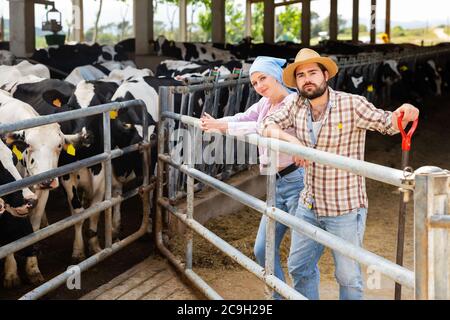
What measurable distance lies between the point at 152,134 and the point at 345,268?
125 inches

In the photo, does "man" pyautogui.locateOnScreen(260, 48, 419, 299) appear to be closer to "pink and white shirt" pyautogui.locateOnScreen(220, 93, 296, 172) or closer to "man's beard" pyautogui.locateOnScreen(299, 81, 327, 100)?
"man's beard" pyautogui.locateOnScreen(299, 81, 327, 100)

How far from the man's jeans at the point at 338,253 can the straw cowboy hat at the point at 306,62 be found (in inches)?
26.0

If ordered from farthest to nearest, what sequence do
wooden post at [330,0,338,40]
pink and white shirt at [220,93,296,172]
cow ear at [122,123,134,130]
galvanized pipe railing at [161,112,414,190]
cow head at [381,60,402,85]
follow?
wooden post at [330,0,338,40]
cow head at [381,60,402,85]
cow ear at [122,123,134,130]
pink and white shirt at [220,93,296,172]
galvanized pipe railing at [161,112,414,190]

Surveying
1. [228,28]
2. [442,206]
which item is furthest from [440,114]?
[228,28]

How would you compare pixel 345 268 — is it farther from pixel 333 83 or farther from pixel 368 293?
pixel 333 83

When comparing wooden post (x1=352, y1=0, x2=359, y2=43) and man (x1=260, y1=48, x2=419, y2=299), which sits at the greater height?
wooden post (x1=352, y1=0, x2=359, y2=43)

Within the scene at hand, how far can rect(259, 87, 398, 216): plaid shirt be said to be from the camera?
3359 millimetres

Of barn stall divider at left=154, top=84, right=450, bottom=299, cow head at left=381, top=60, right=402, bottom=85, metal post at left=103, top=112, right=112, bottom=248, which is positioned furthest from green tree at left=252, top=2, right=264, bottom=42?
barn stall divider at left=154, top=84, right=450, bottom=299

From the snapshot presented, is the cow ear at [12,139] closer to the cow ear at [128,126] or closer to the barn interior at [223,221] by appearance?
the barn interior at [223,221]

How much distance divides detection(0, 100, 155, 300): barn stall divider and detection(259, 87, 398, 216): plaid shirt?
161 centimetres

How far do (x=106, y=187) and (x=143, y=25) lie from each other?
13975 millimetres

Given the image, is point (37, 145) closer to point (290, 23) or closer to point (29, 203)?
point (29, 203)

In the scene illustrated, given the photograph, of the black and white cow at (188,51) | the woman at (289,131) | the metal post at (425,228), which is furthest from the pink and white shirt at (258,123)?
the black and white cow at (188,51)

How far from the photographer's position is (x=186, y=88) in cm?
A: 578
